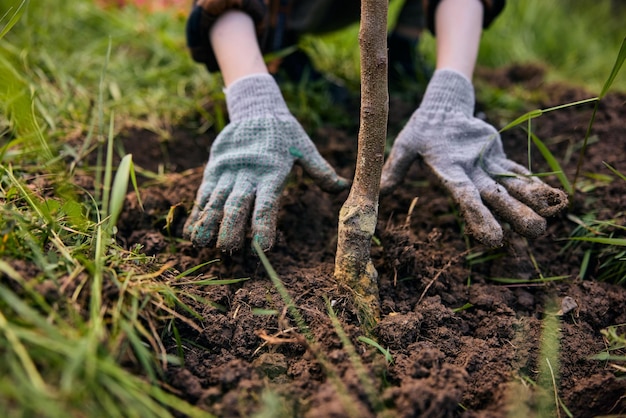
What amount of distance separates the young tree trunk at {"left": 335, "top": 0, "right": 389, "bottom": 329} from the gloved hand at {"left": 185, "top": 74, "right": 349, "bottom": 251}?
201mm

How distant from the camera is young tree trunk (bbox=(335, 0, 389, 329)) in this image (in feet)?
3.97

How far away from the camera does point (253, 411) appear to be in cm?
103

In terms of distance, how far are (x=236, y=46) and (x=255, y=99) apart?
0.24m

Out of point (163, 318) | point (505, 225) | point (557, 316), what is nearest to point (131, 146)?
point (163, 318)

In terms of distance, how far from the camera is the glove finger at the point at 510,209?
134 cm

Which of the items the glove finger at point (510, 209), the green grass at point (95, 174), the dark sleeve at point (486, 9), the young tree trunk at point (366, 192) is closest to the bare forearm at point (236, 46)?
the green grass at point (95, 174)

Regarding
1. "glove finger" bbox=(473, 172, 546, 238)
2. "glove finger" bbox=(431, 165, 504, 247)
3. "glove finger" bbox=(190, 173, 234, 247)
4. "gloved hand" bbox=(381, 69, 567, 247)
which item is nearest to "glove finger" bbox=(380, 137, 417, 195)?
"gloved hand" bbox=(381, 69, 567, 247)

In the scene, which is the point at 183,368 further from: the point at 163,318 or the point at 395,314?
the point at 395,314

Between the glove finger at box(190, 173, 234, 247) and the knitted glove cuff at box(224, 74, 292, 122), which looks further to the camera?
the knitted glove cuff at box(224, 74, 292, 122)

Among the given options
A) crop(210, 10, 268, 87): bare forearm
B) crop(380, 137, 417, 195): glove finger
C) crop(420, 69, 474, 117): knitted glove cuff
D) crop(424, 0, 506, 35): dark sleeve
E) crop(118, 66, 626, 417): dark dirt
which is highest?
crop(424, 0, 506, 35): dark sleeve

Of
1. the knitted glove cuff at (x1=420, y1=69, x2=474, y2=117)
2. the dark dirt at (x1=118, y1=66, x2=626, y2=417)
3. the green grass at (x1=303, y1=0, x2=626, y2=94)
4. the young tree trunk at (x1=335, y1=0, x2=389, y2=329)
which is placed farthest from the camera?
the green grass at (x1=303, y1=0, x2=626, y2=94)

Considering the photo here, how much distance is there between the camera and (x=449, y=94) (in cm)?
165

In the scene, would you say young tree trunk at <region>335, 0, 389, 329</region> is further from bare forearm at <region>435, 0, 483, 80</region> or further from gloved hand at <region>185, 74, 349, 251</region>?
bare forearm at <region>435, 0, 483, 80</region>

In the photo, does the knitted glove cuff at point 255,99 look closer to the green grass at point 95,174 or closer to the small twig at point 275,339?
the green grass at point 95,174
